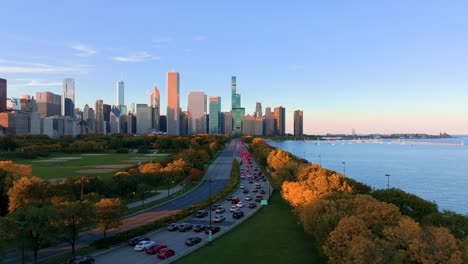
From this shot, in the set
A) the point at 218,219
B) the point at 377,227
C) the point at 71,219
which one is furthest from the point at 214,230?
the point at 377,227

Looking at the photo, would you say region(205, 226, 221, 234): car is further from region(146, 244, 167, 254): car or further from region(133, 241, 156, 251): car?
region(133, 241, 156, 251): car

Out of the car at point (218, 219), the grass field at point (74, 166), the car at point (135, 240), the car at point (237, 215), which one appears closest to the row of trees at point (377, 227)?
the car at point (237, 215)

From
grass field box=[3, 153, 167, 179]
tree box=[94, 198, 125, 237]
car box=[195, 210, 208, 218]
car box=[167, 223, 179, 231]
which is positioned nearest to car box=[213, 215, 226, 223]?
car box=[195, 210, 208, 218]

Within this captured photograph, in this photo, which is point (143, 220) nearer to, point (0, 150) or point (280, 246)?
point (280, 246)

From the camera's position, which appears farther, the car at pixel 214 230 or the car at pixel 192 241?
the car at pixel 214 230

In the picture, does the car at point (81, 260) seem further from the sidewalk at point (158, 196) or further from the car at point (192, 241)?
the sidewalk at point (158, 196)

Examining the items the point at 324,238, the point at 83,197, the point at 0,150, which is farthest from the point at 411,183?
the point at 0,150

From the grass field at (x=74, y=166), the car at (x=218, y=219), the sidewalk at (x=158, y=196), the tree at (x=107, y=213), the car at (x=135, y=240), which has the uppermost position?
the tree at (x=107, y=213)
